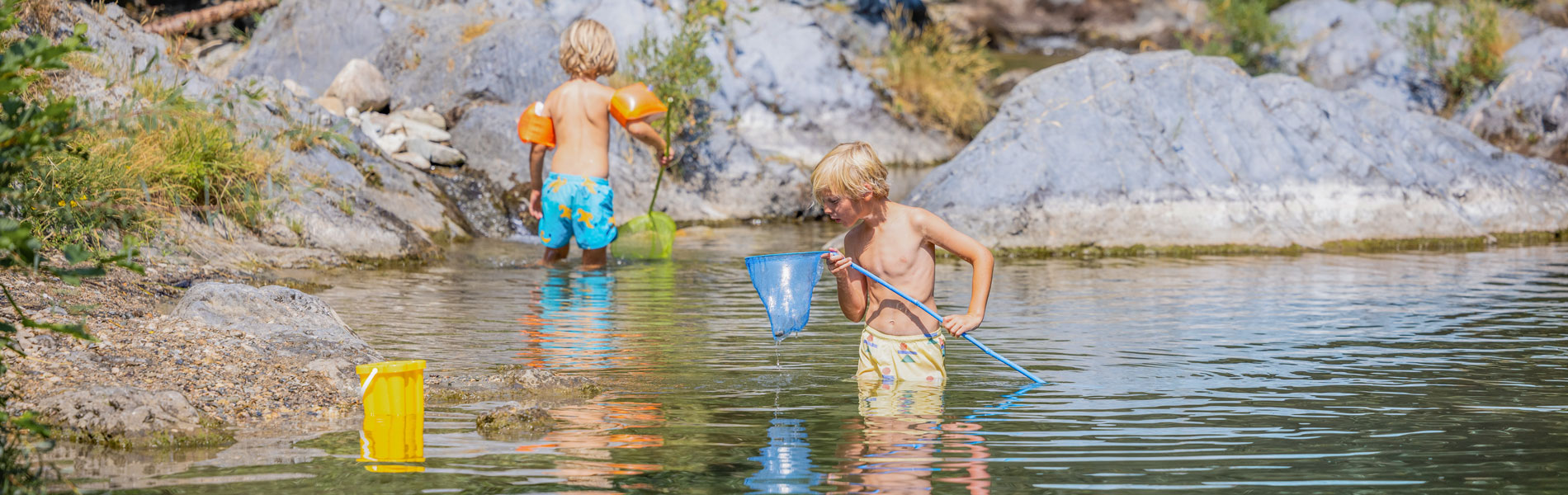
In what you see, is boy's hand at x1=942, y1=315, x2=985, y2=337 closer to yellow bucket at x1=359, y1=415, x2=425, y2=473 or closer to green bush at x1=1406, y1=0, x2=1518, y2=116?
yellow bucket at x1=359, y1=415, x2=425, y2=473

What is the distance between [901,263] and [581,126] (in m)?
4.51

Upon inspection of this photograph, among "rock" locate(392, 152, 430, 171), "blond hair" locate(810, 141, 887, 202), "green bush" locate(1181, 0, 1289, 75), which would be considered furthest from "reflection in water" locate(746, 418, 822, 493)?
"green bush" locate(1181, 0, 1289, 75)

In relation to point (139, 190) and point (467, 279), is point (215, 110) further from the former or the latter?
point (467, 279)

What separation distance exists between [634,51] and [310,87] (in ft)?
11.5

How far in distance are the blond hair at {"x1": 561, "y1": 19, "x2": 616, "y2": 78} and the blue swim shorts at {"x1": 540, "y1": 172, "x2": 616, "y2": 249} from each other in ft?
2.50

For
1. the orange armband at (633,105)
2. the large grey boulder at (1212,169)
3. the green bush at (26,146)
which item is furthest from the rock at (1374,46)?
the green bush at (26,146)

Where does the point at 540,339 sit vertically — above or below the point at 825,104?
below

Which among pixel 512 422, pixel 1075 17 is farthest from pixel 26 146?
pixel 1075 17

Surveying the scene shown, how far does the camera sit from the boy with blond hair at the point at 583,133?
9492 mm

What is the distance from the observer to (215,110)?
10297mm

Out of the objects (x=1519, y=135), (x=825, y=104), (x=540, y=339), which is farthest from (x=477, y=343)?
(x=1519, y=135)

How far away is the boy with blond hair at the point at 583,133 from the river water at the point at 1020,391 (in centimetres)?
48

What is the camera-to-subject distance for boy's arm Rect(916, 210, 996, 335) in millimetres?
5293

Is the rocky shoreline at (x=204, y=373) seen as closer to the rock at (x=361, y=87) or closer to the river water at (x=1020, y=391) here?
the river water at (x=1020, y=391)
